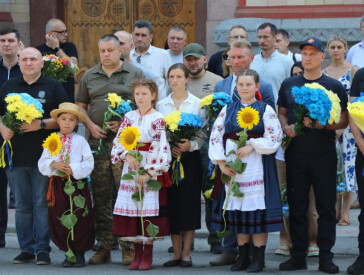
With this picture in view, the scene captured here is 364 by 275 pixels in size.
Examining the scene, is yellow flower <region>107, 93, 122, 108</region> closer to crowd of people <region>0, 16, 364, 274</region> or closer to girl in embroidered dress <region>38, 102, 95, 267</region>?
crowd of people <region>0, 16, 364, 274</region>

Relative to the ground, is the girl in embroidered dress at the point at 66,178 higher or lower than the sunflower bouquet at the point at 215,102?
lower

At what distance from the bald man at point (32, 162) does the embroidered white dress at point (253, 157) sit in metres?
1.71

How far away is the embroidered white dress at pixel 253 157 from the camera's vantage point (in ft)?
26.9

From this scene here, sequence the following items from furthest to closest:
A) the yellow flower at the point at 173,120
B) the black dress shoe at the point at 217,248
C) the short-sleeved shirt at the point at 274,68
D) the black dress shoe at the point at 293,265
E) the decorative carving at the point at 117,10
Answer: the decorative carving at the point at 117,10, the short-sleeved shirt at the point at 274,68, the black dress shoe at the point at 217,248, the yellow flower at the point at 173,120, the black dress shoe at the point at 293,265

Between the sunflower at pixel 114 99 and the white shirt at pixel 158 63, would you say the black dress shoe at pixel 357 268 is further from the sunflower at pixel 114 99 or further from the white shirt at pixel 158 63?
the white shirt at pixel 158 63

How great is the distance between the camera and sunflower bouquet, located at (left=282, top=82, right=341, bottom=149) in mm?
8047

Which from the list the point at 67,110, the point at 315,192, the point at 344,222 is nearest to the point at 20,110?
the point at 67,110

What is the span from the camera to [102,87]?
30.1 ft

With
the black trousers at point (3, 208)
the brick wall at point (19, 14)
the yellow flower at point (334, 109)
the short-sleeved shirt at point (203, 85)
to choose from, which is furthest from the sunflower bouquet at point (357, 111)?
the brick wall at point (19, 14)

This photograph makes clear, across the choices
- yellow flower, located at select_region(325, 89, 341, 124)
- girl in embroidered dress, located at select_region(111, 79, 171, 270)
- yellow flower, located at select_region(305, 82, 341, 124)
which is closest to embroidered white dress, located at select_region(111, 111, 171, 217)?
girl in embroidered dress, located at select_region(111, 79, 171, 270)

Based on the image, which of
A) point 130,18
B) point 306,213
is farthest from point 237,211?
point 130,18

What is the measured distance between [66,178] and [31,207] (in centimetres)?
56

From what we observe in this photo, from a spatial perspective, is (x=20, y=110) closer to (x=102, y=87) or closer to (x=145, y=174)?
(x=102, y=87)

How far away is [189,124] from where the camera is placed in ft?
28.1
